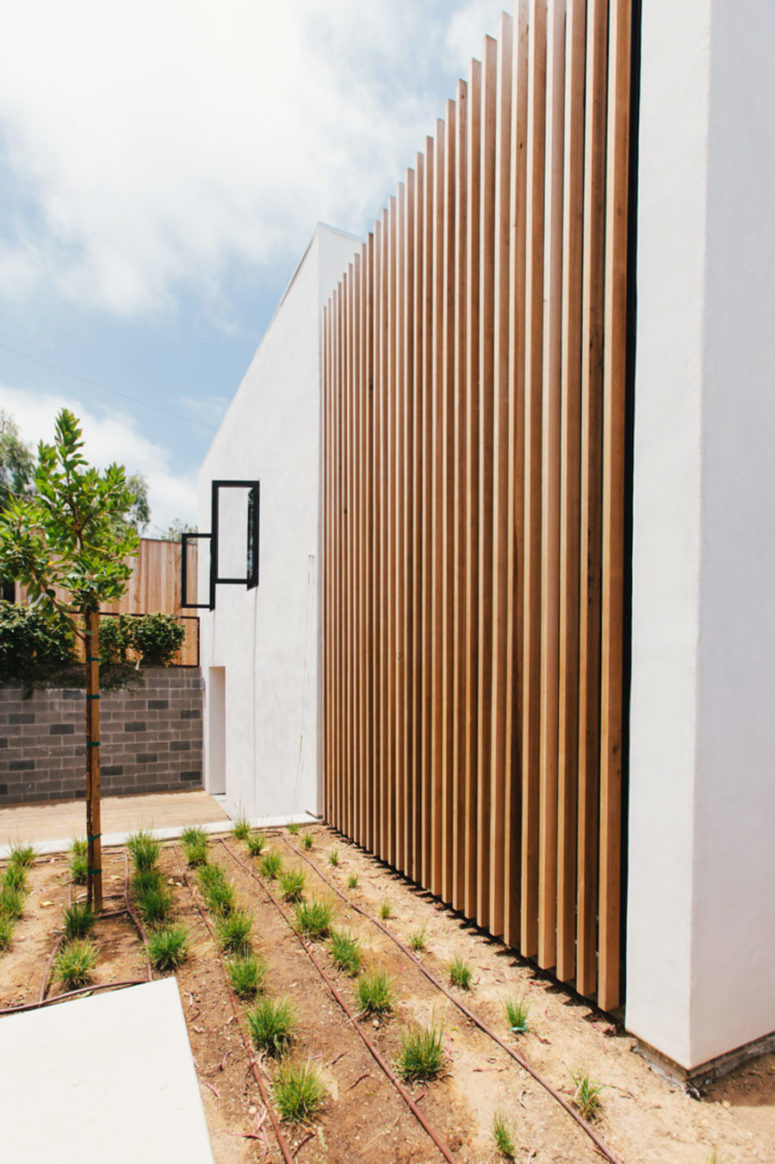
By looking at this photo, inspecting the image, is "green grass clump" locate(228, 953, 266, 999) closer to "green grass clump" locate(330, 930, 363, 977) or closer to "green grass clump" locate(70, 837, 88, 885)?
"green grass clump" locate(330, 930, 363, 977)

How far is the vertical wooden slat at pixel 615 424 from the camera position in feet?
6.89

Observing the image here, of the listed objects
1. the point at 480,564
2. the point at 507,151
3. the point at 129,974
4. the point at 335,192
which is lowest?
the point at 129,974

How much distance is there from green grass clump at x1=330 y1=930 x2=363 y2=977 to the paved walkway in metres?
A: 4.60

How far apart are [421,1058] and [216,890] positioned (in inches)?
61.5

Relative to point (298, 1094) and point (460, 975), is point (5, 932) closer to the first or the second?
point (298, 1094)

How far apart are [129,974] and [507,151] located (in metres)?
3.84

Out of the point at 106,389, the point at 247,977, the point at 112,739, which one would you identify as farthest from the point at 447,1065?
the point at 106,389

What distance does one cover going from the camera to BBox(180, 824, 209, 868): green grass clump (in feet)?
12.5

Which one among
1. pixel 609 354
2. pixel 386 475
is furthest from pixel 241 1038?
pixel 386 475

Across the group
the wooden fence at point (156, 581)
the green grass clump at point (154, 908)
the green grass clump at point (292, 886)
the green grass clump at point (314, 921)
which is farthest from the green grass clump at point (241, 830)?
the wooden fence at point (156, 581)

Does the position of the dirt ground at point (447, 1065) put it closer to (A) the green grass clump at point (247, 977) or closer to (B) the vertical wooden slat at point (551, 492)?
(A) the green grass clump at point (247, 977)

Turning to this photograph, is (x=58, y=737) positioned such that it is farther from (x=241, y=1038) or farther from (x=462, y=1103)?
(x=462, y=1103)

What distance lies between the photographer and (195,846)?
12.8 feet

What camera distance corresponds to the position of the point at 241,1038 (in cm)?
204
